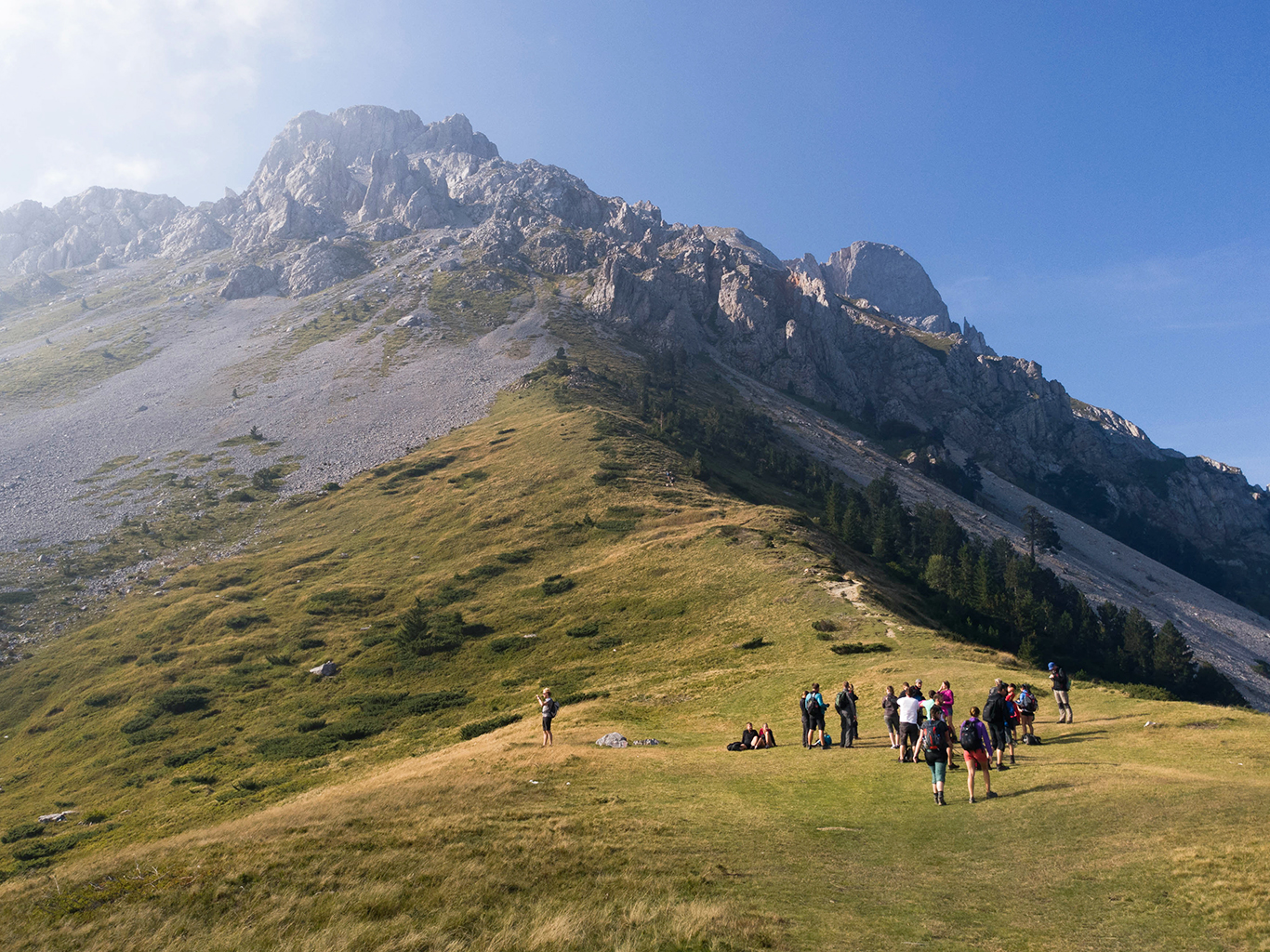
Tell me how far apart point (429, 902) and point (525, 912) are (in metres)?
1.96

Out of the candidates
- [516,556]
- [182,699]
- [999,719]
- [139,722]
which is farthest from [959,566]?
[139,722]

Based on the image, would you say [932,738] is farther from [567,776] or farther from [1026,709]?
[567,776]

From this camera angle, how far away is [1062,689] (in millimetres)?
25594

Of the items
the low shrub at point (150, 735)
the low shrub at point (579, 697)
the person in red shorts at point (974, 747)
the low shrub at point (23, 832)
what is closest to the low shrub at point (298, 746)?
the low shrub at point (150, 735)

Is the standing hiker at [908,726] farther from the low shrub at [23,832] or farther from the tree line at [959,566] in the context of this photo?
the low shrub at [23,832]

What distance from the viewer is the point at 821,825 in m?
16.9

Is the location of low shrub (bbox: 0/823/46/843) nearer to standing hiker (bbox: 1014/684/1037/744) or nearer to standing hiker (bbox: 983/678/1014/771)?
standing hiker (bbox: 983/678/1014/771)

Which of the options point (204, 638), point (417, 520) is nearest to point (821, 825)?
point (204, 638)

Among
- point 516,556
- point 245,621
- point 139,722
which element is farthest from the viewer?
point 516,556

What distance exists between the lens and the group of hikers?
1766 centimetres

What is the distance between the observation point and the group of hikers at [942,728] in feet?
57.9

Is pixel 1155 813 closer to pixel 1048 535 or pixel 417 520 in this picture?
pixel 417 520

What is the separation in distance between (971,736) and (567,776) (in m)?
13.3

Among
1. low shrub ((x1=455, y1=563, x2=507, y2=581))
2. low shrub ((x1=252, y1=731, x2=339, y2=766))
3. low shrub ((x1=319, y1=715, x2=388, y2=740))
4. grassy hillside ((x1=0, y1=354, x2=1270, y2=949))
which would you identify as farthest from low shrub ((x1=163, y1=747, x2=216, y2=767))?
low shrub ((x1=455, y1=563, x2=507, y2=581))
